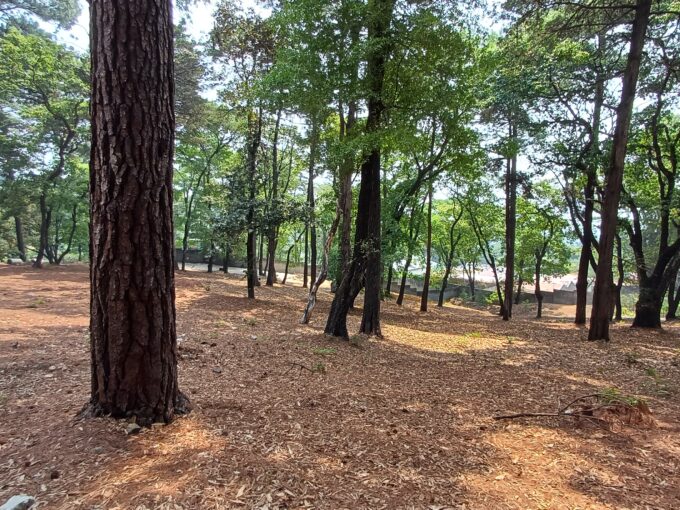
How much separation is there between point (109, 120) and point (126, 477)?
2101mm

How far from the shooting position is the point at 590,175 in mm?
10711

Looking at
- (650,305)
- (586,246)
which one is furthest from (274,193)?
(650,305)

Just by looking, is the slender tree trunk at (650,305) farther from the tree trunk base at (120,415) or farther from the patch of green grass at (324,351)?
the tree trunk base at (120,415)

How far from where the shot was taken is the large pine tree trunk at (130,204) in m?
2.52

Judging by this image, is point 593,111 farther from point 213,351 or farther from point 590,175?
point 213,351

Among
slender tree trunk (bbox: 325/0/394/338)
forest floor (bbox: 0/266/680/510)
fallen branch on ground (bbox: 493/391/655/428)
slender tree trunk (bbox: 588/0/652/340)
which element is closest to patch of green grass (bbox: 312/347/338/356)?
forest floor (bbox: 0/266/680/510)

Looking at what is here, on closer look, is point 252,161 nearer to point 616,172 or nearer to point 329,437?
point 616,172

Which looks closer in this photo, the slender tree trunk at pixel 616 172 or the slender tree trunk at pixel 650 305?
the slender tree trunk at pixel 616 172

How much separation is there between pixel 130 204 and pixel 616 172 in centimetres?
927

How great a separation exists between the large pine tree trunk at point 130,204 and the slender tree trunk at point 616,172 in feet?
29.0

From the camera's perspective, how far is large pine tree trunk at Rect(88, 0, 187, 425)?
8.25 feet

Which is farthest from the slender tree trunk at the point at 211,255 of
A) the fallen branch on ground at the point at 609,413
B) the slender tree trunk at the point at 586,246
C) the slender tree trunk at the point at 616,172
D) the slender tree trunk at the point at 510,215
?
the fallen branch on ground at the point at 609,413

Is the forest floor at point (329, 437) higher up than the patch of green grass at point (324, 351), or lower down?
higher up

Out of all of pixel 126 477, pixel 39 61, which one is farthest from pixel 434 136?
pixel 39 61
